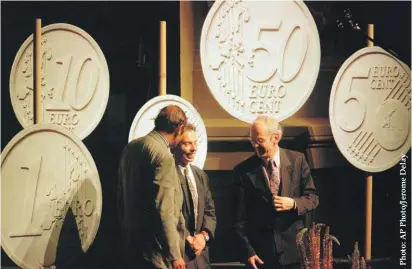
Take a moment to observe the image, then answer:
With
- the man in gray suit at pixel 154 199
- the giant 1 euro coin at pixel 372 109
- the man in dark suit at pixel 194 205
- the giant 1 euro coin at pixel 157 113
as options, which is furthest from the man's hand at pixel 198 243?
the giant 1 euro coin at pixel 372 109

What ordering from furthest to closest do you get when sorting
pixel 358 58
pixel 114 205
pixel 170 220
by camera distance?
pixel 358 58, pixel 114 205, pixel 170 220

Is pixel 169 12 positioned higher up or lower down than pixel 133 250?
higher up

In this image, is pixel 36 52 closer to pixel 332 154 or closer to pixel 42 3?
pixel 42 3

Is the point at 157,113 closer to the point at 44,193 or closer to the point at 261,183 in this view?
the point at 261,183

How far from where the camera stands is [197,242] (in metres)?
5.53

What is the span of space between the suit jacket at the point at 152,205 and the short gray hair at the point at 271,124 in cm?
85

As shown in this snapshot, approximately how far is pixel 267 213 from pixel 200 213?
53 cm

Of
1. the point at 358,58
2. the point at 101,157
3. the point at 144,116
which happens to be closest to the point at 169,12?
the point at 144,116

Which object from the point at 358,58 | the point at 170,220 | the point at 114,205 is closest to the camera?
the point at 170,220

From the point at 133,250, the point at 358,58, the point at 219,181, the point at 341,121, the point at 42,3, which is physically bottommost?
the point at 133,250

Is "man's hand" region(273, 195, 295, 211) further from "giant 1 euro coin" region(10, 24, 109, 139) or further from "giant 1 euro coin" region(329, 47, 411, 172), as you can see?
"giant 1 euro coin" region(10, 24, 109, 139)

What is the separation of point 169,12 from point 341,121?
164cm

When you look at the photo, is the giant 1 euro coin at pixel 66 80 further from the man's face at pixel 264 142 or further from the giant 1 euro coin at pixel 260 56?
the man's face at pixel 264 142

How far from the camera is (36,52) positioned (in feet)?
18.8
